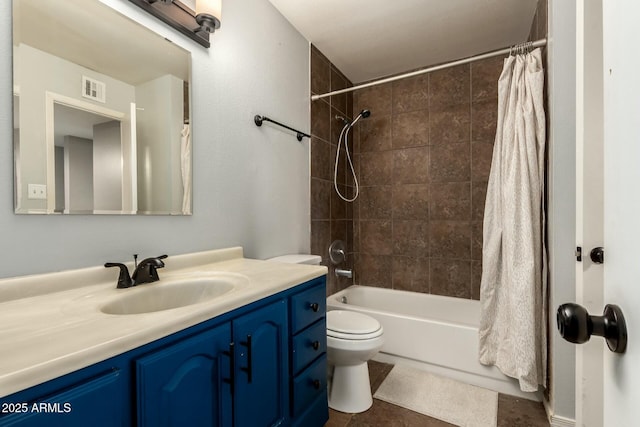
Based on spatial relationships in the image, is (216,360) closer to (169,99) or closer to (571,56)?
(169,99)

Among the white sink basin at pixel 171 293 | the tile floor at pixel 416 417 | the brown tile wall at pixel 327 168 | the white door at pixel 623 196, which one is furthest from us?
the brown tile wall at pixel 327 168

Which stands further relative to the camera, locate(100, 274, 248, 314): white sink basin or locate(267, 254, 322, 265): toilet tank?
locate(267, 254, 322, 265): toilet tank

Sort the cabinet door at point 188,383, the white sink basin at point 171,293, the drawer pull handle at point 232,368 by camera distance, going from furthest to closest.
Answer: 1. the white sink basin at point 171,293
2. the drawer pull handle at point 232,368
3. the cabinet door at point 188,383

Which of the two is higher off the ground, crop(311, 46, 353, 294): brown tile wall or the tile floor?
crop(311, 46, 353, 294): brown tile wall

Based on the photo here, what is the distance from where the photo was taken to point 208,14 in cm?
138

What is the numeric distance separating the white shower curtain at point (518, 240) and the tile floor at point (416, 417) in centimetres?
13

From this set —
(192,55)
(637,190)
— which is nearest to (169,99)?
(192,55)

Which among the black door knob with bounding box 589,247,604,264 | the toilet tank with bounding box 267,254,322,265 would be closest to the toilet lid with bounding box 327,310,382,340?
the toilet tank with bounding box 267,254,322,265

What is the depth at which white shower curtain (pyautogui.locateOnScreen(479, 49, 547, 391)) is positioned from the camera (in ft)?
5.47

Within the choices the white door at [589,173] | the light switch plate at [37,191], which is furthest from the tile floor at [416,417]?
the light switch plate at [37,191]

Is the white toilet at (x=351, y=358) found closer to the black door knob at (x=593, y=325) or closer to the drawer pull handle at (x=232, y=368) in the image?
the drawer pull handle at (x=232, y=368)

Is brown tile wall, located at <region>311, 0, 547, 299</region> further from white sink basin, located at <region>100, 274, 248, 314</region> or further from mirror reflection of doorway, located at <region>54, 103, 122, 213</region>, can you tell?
mirror reflection of doorway, located at <region>54, 103, 122, 213</region>

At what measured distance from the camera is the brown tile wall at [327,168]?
2.40 m

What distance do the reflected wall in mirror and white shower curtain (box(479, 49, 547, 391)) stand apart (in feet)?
5.86
